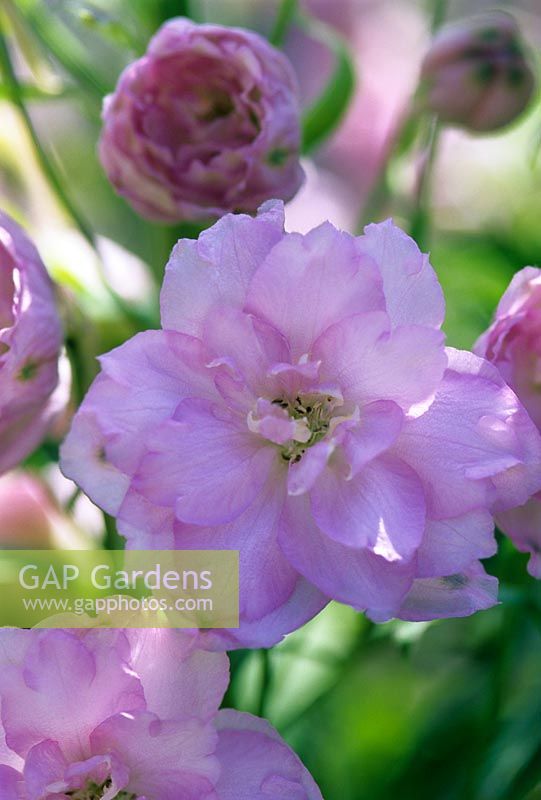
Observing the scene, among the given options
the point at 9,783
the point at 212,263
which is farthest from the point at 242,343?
the point at 9,783

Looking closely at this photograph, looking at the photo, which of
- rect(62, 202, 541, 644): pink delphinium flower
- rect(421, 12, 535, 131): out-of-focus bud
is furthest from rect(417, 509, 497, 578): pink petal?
rect(421, 12, 535, 131): out-of-focus bud

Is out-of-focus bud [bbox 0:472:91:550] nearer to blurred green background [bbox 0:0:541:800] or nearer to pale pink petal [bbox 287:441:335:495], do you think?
blurred green background [bbox 0:0:541:800]

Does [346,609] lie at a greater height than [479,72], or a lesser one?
lesser

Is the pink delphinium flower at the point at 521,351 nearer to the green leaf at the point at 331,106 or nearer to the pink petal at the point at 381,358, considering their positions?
the pink petal at the point at 381,358

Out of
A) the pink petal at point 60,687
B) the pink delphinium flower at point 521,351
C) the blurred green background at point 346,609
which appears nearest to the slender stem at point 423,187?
the blurred green background at point 346,609

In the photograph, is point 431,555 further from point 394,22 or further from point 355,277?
point 394,22

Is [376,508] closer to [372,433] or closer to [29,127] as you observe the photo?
[372,433]

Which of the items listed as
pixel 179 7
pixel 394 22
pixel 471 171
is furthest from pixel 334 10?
pixel 179 7
